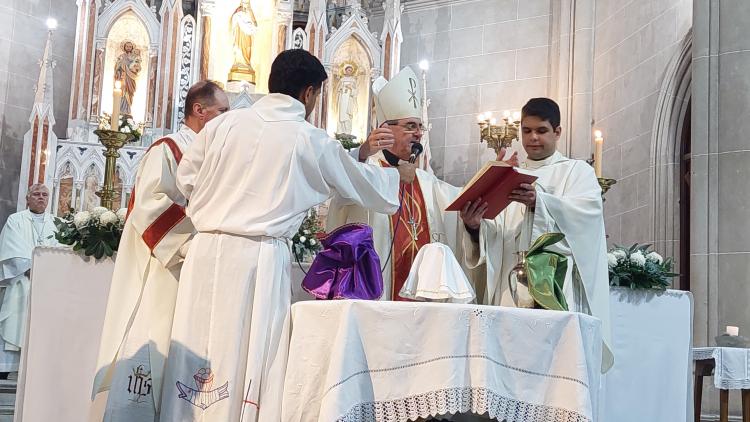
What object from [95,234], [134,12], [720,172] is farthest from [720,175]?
[134,12]

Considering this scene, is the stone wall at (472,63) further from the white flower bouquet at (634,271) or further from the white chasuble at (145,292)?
the white chasuble at (145,292)

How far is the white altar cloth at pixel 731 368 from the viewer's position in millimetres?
6035

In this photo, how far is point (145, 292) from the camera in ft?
14.5

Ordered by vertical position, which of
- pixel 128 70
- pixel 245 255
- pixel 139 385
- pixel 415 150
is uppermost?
pixel 128 70

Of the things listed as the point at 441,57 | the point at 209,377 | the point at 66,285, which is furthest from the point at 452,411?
the point at 441,57

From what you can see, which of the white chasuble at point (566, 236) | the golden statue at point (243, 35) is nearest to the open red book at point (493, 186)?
the white chasuble at point (566, 236)

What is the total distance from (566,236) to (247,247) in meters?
1.46

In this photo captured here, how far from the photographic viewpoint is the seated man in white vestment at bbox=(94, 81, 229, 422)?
4184mm

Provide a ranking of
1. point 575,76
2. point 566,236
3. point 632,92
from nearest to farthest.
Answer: point 566,236 → point 632,92 → point 575,76

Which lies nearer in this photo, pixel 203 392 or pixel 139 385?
pixel 203 392

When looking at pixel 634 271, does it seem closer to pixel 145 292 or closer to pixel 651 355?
pixel 651 355

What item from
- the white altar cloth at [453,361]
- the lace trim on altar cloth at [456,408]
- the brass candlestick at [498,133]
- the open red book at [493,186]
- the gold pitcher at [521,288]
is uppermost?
the brass candlestick at [498,133]

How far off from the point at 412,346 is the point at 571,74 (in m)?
7.49

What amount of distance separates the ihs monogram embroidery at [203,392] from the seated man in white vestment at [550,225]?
1.25 m
